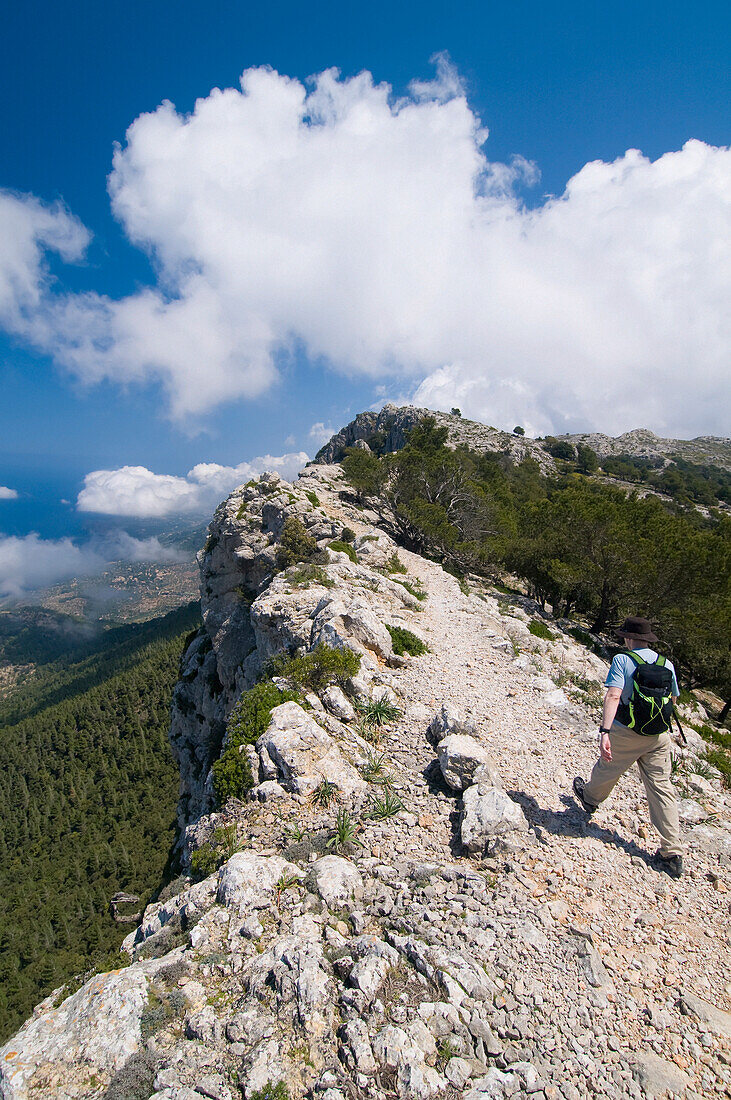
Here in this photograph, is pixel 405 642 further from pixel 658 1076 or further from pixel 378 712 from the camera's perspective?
pixel 658 1076

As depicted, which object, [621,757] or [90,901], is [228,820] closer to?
[621,757]

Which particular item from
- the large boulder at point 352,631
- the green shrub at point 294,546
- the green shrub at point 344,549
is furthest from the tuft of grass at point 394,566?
the large boulder at point 352,631

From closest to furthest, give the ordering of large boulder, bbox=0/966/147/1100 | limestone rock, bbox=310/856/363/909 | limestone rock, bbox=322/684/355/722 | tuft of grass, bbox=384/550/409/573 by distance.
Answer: large boulder, bbox=0/966/147/1100, limestone rock, bbox=310/856/363/909, limestone rock, bbox=322/684/355/722, tuft of grass, bbox=384/550/409/573

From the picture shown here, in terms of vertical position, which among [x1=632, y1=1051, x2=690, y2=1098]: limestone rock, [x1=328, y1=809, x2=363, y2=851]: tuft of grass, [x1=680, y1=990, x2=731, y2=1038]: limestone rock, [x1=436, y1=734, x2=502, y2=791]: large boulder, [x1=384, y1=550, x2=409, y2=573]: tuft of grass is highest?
[x1=384, y1=550, x2=409, y2=573]: tuft of grass

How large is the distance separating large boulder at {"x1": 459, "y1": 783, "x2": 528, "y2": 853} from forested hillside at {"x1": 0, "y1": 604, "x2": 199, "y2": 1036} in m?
55.0

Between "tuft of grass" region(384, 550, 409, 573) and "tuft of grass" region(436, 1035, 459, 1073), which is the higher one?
"tuft of grass" region(384, 550, 409, 573)

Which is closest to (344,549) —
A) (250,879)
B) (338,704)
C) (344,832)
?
(338,704)

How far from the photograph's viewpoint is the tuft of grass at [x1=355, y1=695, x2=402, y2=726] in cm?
1075

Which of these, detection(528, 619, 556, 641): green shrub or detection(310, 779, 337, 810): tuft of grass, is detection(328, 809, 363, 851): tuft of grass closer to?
detection(310, 779, 337, 810): tuft of grass

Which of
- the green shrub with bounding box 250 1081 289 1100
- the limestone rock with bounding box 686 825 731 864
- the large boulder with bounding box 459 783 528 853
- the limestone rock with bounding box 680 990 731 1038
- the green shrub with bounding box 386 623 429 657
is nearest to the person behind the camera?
the green shrub with bounding box 250 1081 289 1100

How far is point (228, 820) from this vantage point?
8.34 metres

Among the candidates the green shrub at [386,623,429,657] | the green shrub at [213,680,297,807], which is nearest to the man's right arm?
the green shrub at [213,680,297,807]

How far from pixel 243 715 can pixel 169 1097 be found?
6804 millimetres

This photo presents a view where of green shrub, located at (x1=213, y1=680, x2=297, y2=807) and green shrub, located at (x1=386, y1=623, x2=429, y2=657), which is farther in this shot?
green shrub, located at (x1=386, y1=623, x2=429, y2=657)
